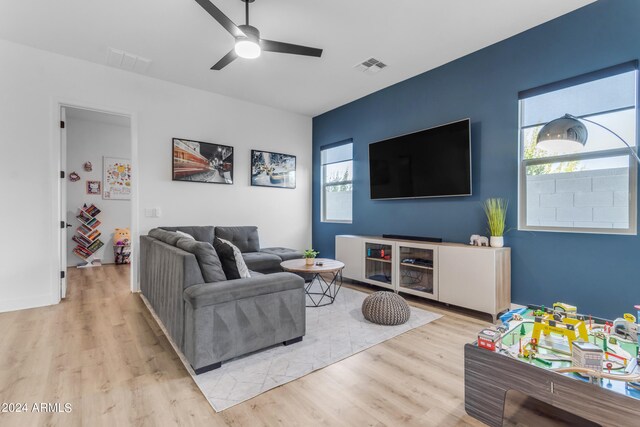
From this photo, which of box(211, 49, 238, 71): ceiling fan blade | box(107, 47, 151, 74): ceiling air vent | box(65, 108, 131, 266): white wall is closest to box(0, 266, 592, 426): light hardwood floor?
box(211, 49, 238, 71): ceiling fan blade

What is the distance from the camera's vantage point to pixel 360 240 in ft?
13.9

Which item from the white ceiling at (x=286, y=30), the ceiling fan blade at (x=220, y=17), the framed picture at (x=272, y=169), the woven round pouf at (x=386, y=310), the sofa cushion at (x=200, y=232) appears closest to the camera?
the ceiling fan blade at (x=220, y=17)

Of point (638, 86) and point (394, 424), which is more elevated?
point (638, 86)

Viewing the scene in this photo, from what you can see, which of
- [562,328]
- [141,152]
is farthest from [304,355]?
[141,152]

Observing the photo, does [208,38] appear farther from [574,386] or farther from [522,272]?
[522,272]

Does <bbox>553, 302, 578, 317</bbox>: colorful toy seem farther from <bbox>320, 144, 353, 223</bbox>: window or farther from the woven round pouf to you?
<bbox>320, 144, 353, 223</bbox>: window

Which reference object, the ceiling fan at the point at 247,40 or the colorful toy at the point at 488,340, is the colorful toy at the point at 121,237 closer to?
the ceiling fan at the point at 247,40

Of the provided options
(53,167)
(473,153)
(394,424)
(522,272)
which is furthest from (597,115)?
(53,167)

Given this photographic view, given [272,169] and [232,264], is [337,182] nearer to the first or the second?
[272,169]

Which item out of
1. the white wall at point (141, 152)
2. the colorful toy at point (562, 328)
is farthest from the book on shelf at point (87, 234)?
the colorful toy at point (562, 328)

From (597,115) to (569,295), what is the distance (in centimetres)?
164

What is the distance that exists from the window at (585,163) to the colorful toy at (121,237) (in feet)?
21.9

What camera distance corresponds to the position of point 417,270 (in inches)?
145

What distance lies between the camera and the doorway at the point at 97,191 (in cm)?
572
